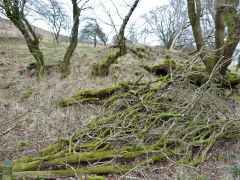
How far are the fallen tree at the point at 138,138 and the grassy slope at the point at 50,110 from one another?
0.94ft

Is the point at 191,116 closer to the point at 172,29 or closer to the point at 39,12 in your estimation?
the point at 39,12

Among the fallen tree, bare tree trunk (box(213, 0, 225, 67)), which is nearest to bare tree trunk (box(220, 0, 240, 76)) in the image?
bare tree trunk (box(213, 0, 225, 67))

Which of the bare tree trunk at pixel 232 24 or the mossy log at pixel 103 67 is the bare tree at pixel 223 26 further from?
the mossy log at pixel 103 67

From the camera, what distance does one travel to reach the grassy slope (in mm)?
2877

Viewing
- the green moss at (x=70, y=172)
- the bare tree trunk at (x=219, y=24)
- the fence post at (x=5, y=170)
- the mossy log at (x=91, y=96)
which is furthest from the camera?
the mossy log at (x=91, y=96)

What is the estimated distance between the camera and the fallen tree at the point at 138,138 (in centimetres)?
262

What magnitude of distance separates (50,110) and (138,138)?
333cm

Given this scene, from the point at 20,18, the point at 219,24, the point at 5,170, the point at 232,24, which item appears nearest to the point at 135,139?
the point at 5,170

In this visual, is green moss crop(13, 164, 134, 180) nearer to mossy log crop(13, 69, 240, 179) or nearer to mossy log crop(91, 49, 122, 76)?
mossy log crop(13, 69, 240, 179)

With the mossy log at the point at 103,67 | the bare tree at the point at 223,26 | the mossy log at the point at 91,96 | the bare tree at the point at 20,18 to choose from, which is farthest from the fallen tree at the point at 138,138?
the bare tree at the point at 20,18

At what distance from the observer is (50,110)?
5.03 metres

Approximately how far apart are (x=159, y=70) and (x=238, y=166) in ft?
19.1

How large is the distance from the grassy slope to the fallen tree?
0.29 meters

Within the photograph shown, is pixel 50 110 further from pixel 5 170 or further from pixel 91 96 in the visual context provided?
pixel 5 170
